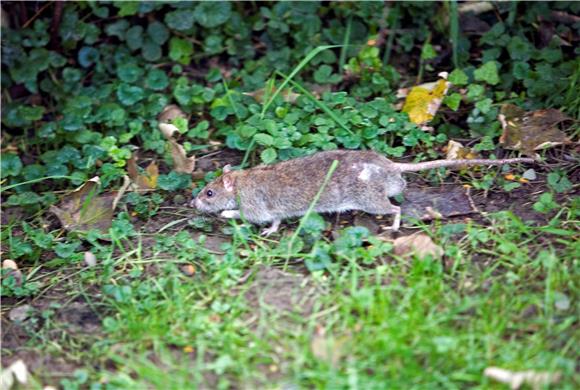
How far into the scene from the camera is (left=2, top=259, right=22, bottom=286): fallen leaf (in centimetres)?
468

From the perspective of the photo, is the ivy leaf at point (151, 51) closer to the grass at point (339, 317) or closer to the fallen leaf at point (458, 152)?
the grass at point (339, 317)

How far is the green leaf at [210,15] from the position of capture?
243 inches

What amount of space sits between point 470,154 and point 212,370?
7.71 feet

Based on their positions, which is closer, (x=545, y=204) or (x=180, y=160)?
(x=545, y=204)

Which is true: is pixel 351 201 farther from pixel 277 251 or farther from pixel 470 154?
pixel 470 154

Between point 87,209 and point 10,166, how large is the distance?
834 mm

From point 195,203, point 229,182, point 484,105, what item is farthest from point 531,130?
point 195,203

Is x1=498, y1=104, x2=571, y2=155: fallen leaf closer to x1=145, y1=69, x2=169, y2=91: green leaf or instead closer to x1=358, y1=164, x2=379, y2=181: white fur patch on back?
x1=358, y1=164, x2=379, y2=181: white fur patch on back

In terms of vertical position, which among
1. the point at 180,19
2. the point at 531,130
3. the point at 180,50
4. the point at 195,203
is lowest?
the point at 195,203

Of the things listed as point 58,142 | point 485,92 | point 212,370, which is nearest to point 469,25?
point 485,92

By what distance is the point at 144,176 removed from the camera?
548cm

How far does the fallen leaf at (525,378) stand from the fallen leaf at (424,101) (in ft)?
7.78

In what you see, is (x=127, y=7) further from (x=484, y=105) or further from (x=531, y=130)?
(x=531, y=130)

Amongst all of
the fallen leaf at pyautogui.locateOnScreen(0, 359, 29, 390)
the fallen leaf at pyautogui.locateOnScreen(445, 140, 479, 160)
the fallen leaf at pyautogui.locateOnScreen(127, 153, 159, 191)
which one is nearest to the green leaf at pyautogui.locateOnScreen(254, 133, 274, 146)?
the fallen leaf at pyautogui.locateOnScreen(127, 153, 159, 191)
